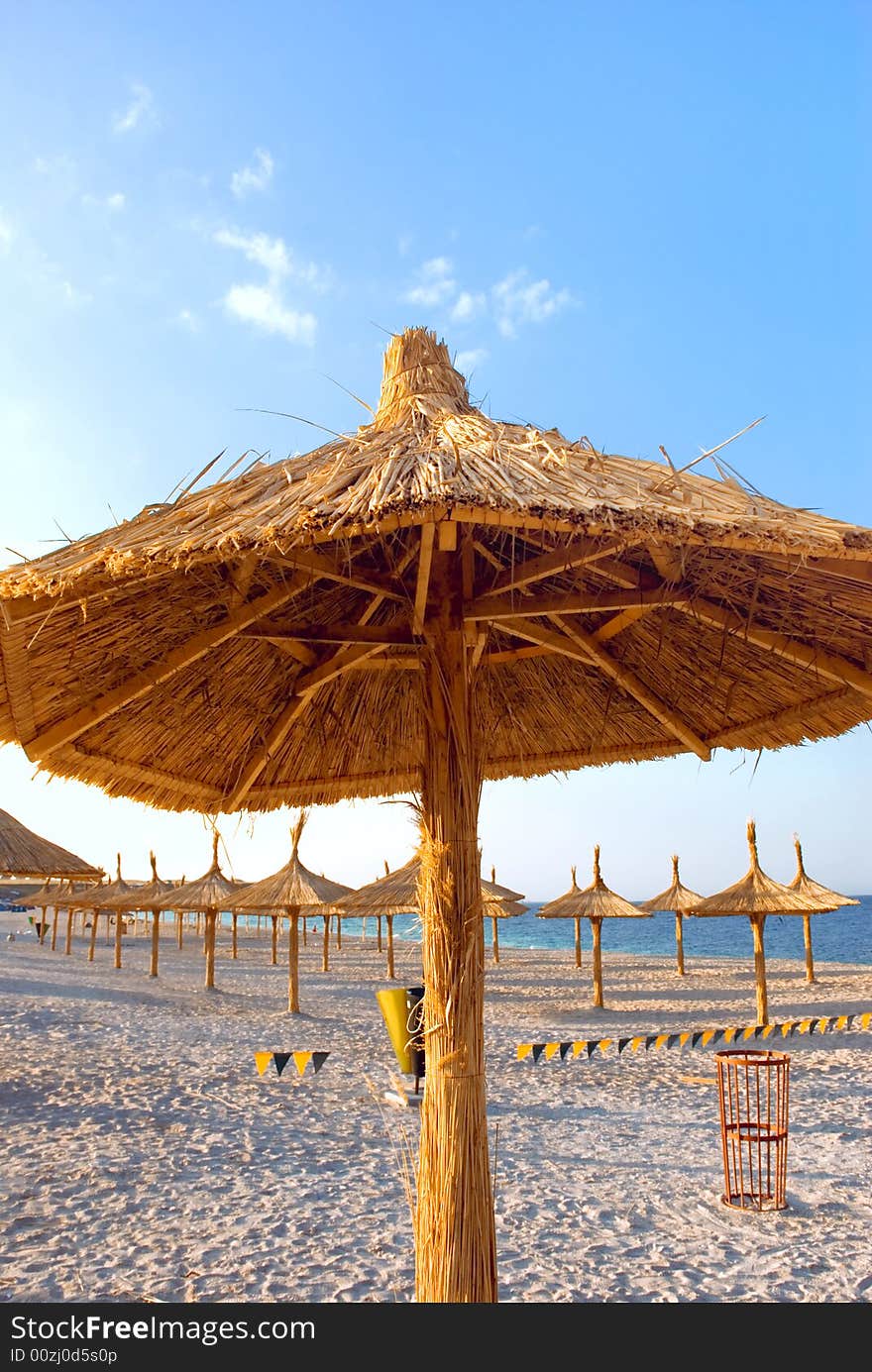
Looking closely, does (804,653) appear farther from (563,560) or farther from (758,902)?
(758,902)

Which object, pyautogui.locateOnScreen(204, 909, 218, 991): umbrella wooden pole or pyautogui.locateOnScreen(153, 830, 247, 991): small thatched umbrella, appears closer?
pyautogui.locateOnScreen(153, 830, 247, 991): small thatched umbrella

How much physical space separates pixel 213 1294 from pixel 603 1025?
32.9ft

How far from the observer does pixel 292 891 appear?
49.1ft

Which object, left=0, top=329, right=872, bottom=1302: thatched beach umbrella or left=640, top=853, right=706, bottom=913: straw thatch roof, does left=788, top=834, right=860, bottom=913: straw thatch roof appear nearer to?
left=640, top=853, right=706, bottom=913: straw thatch roof

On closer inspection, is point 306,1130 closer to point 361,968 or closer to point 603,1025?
point 603,1025

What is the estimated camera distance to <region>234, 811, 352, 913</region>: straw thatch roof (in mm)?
14484

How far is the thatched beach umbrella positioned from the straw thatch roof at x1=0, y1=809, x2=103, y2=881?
240 inches

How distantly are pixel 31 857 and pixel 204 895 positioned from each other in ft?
26.1

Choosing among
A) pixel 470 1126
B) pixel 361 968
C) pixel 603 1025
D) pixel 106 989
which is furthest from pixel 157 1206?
pixel 361 968

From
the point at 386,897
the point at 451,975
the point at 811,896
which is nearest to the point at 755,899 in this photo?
the point at 811,896

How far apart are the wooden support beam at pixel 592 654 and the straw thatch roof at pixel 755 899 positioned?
10499 mm

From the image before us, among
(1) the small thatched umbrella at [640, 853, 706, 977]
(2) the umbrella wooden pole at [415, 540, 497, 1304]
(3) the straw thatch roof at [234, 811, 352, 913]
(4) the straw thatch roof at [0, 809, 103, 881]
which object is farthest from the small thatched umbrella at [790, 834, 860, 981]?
(2) the umbrella wooden pole at [415, 540, 497, 1304]

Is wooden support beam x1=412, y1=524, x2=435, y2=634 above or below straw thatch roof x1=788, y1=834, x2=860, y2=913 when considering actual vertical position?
above

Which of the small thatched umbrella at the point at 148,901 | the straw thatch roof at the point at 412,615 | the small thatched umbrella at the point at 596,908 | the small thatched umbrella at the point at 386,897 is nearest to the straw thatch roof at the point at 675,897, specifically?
the small thatched umbrella at the point at 596,908
